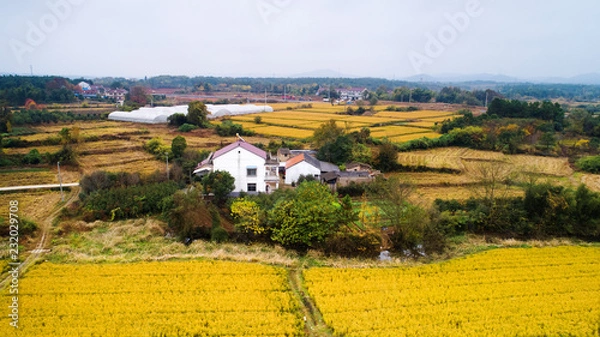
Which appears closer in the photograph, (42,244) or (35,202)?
(42,244)

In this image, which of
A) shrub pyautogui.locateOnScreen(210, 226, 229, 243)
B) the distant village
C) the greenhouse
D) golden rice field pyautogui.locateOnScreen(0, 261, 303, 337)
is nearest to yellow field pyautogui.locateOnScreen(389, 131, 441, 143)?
the distant village

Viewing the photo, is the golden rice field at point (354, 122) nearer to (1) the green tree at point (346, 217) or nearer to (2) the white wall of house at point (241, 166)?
(2) the white wall of house at point (241, 166)

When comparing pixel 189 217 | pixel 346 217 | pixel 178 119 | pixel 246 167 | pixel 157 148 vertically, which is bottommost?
pixel 346 217

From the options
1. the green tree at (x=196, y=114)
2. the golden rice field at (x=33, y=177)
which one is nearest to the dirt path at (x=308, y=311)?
the golden rice field at (x=33, y=177)

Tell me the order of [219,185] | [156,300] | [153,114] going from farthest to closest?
[153,114], [219,185], [156,300]

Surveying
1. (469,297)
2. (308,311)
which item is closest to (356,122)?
(469,297)

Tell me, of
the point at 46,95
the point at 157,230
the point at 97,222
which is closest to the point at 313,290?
the point at 157,230

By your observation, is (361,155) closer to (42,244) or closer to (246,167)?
(246,167)
